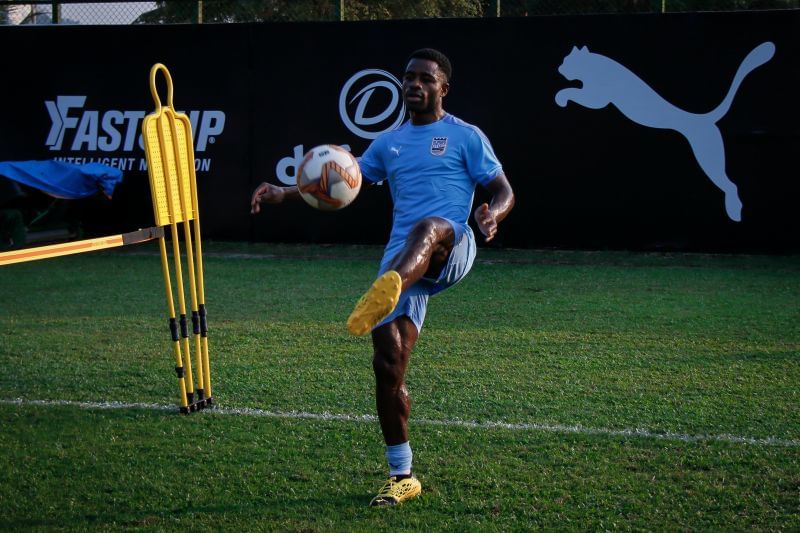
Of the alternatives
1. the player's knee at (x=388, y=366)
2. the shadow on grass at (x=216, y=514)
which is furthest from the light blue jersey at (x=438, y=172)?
the shadow on grass at (x=216, y=514)

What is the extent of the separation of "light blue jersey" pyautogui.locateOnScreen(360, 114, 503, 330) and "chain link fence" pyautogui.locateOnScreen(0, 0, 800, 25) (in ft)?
31.0

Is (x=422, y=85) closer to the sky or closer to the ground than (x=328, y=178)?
closer to the sky

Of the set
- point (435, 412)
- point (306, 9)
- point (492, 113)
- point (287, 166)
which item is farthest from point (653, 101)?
point (435, 412)

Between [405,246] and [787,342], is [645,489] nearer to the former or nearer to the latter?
[405,246]

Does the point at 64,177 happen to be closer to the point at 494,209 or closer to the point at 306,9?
the point at 306,9

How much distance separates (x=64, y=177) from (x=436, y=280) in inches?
389

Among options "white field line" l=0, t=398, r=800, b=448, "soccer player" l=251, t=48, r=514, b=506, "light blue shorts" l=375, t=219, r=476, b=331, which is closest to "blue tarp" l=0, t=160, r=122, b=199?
"white field line" l=0, t=398, r=800, b=448

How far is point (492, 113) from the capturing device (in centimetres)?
1370

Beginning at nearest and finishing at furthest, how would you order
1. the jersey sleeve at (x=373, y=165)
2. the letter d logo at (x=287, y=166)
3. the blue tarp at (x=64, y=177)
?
the jersey sleeve at (x=373, y=165), the blue tarp at (x=64, y=177), the letter d logo at (x=287, y=166)

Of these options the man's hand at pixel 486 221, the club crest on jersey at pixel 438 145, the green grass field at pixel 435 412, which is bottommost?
the green grass field at pixel 435 412

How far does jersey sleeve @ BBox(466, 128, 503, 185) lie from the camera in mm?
5137

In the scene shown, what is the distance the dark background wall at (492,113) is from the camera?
12.9 m

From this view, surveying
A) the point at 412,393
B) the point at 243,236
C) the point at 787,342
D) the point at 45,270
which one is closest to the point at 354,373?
the point at 412,393

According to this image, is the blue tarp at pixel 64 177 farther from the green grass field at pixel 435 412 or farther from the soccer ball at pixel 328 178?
the soccer ball at pixel 328 178
